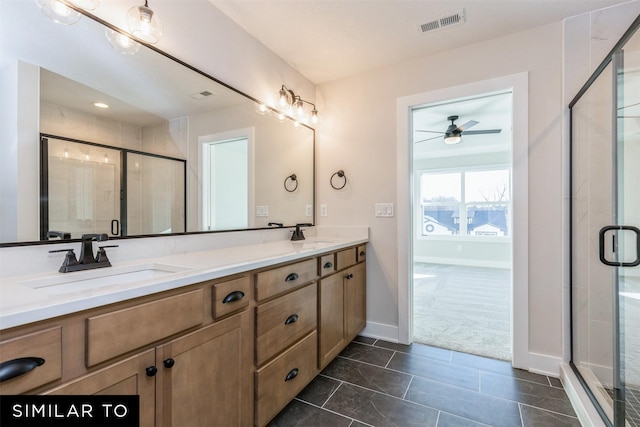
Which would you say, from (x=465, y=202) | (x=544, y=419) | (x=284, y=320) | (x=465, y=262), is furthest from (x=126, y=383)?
(x=465, y=202)

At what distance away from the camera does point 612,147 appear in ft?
5.05

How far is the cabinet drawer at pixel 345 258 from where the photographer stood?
2112 millimetres

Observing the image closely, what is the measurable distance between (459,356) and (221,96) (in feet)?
8.47

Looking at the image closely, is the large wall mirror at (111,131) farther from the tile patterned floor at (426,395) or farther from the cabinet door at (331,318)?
the tile patterned floor at (426,395)

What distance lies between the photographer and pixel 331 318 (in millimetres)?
2004

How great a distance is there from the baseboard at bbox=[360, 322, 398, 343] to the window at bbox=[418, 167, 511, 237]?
456 cm

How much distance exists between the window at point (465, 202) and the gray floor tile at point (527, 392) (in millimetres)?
4713

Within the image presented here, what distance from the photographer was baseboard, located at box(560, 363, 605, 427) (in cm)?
143

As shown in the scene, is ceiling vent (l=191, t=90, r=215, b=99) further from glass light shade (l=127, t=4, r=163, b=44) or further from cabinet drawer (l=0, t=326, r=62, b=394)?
cabinet drawer (l=0, t=326, r=62, b=394)

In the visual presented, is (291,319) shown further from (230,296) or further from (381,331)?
(381,331)

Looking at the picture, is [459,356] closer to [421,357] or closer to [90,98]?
[421,357]

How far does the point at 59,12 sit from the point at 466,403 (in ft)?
9.05

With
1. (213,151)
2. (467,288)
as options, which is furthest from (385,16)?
(467,288)

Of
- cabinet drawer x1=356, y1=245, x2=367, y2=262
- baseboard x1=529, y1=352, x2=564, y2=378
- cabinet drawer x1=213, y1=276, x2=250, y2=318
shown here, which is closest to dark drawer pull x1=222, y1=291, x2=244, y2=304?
cabinet drawer x1=213, y1=276, x2=250, y2=318
